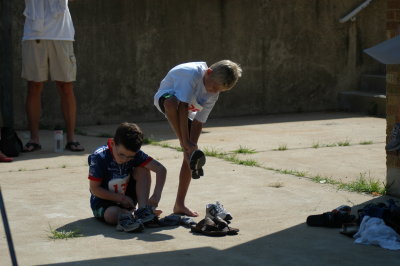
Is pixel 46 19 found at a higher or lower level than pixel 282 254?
higher

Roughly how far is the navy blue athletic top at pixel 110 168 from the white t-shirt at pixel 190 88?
48cm

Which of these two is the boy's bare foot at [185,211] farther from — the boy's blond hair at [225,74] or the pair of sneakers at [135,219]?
the boy's blond hair at [225,74]

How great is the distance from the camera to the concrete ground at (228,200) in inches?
187

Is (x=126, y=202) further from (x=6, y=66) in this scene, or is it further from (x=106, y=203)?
(x=6, y=66)

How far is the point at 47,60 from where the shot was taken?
28.1 ft

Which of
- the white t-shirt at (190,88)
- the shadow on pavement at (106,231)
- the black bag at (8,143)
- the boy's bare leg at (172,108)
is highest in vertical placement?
the white t-shirt at (190,88)

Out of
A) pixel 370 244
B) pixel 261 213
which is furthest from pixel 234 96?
pixel 370 244

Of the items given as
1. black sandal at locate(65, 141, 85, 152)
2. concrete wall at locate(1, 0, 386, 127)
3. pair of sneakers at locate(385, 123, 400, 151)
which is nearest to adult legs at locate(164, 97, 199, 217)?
pair of sneakers at locate(385, 123, 400, 151)

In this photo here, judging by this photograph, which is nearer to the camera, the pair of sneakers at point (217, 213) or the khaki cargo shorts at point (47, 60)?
the pair of sneakers at point (217, 213)

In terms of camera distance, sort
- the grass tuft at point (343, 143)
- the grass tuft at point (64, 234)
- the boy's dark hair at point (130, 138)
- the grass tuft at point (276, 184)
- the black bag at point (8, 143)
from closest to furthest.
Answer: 1. the grass tuft at point (64, 234)
2. the boy's dark hair at point (130, 138)
3. the grass tuft at point (276, 184)
4. the black bag at point (8, 143)
5. the grass tuft at point (343, 143)

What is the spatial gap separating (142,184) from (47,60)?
3.40m

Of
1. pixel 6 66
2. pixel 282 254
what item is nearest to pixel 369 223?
pixel 282 254

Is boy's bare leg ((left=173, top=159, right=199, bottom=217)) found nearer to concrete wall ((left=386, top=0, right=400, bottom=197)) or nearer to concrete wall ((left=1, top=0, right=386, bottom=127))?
concrete wall ((left=386, top=0, right=400, bottom=197))

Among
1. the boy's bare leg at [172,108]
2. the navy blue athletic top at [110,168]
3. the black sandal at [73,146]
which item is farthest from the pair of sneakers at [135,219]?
the black sandal at [73,146]
